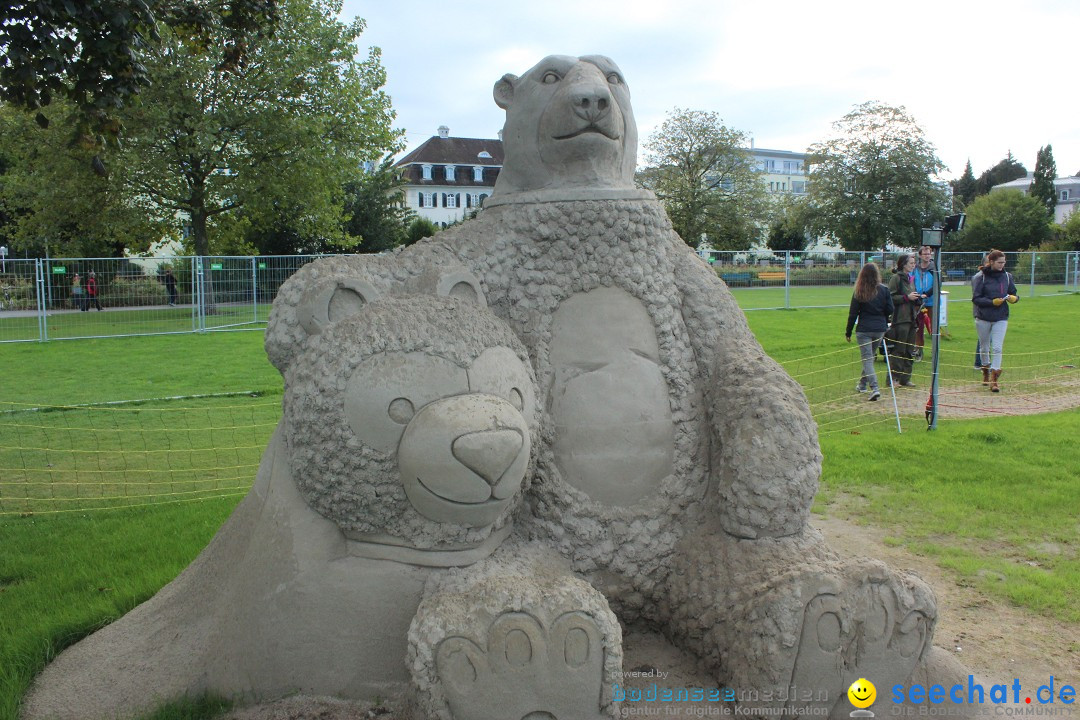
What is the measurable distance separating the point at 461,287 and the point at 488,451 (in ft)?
1.96

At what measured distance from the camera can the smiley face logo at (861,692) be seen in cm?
227

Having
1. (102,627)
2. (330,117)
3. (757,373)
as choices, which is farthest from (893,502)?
(330,117)

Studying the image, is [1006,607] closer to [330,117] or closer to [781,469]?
[781,469]

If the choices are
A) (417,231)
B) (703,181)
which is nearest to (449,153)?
(703,181)

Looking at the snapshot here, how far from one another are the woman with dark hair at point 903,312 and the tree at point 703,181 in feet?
96.0

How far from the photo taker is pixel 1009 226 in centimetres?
3894

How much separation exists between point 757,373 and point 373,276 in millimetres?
1228

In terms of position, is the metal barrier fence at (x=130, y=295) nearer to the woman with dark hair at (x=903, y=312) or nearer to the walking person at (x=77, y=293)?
the walking person at (x=77, y=293)

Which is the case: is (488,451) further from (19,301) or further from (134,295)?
(19,301)

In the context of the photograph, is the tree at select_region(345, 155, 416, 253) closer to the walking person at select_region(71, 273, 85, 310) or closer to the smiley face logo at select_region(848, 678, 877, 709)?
the walking person at select_region(71, 273, 85, 310)

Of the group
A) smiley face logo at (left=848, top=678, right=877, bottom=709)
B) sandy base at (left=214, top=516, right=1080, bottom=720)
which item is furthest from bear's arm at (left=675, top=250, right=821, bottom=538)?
smiley face logo at (left=848, top=678, right=877, bottom=709)

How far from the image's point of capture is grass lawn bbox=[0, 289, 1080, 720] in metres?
3.67

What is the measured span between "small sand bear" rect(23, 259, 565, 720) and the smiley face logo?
2.34 feet

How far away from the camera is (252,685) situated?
8.01ft
